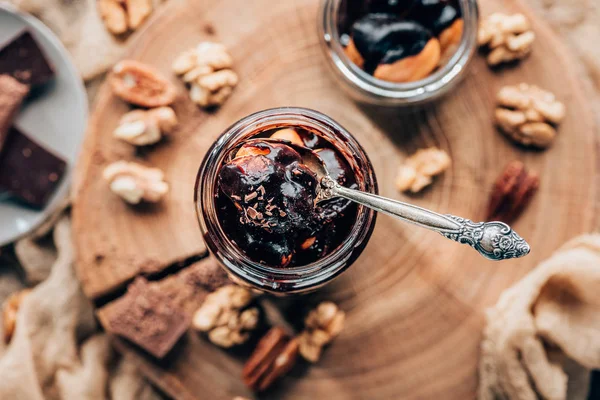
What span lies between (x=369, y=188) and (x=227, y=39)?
0.50m

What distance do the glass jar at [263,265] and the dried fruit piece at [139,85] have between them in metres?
0.32

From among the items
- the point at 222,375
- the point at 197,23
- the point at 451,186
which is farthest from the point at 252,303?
the point at 197,23

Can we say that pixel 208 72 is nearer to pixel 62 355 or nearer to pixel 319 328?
pixel 319 328

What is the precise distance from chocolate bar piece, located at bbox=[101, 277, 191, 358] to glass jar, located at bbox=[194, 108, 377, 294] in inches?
12.4

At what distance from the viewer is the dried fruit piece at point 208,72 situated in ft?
3.62

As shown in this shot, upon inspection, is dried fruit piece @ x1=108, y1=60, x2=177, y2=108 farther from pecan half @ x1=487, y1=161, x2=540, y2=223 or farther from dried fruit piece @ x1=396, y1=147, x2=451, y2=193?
pecan half @ x1=487, y1=161, x2=540, y2=223

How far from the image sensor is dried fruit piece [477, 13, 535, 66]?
1130 millimetres

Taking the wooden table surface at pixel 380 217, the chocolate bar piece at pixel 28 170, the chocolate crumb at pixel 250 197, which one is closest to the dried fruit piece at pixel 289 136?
the chocolate crumb at pixel 250 197

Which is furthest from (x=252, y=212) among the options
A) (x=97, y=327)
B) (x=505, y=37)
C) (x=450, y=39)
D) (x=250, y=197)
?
(x=97, y=327)

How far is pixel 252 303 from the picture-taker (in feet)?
3.82

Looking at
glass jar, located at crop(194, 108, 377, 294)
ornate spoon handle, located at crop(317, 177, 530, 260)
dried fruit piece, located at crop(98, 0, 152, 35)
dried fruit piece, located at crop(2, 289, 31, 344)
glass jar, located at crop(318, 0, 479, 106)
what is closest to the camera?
ornate spoon handle, located at crop(317, 177, 530, 260)

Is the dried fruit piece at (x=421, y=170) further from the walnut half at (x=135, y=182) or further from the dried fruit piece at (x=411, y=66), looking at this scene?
the walnut half at (x=135, y=182)

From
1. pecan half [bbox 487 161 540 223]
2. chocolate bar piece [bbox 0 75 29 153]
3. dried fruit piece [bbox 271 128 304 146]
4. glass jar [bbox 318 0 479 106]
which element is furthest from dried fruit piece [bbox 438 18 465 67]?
chocolate bar piece [bbox 0 75 29 153]

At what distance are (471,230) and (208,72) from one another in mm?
621
